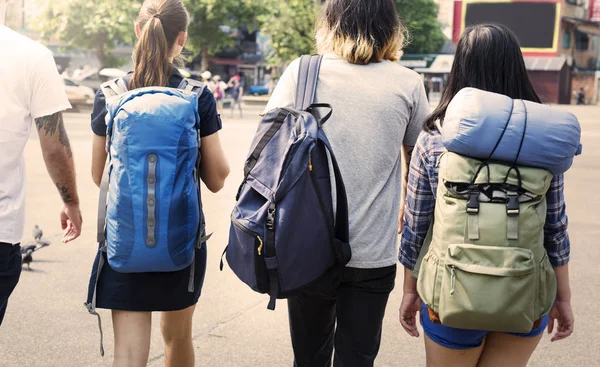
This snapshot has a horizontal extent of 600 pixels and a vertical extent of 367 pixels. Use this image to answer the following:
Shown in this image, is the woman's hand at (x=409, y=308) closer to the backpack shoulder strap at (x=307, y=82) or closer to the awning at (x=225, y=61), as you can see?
the backpack shoulder strap at (x=307, y=82)

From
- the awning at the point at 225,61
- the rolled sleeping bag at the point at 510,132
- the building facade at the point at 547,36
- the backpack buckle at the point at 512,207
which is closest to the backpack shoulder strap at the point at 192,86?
the rolled sleeping bag at the point at 510,132

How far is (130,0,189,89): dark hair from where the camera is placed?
3006mm

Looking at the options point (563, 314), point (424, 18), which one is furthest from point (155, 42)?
point (424, 18)

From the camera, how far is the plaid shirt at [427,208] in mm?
2601

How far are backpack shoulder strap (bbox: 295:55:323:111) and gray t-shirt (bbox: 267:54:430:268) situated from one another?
0.02 metres

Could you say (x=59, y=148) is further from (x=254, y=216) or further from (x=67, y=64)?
(x=67, y=64)

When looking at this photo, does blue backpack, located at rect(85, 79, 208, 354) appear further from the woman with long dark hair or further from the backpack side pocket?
the backpack side pocket

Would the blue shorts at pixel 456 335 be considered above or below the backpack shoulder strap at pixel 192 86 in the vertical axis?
below

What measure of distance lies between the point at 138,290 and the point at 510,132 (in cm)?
145

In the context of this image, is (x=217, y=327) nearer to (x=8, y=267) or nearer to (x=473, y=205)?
(x=8, y=267)

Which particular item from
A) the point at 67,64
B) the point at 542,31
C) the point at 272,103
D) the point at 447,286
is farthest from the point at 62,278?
the point at 542,31

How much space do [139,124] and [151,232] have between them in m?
0.38

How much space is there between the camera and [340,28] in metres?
2.92

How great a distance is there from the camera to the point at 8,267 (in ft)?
9.05
